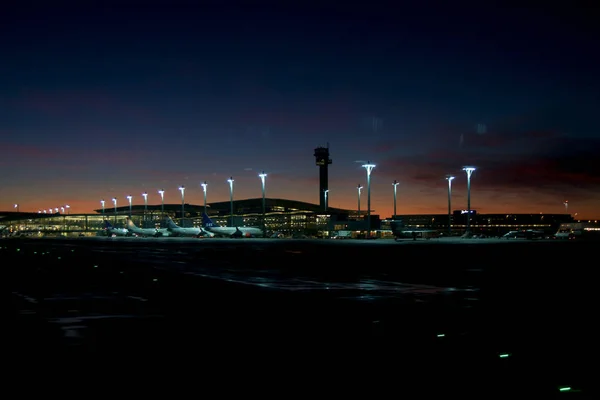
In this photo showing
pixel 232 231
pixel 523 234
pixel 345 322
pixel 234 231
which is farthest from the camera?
pixel 234 231

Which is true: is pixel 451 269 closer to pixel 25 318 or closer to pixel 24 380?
pixel 25 318

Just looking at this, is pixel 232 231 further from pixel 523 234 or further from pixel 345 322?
pixel 345 322

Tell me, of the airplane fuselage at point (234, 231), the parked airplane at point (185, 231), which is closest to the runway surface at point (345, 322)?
the airplane fuselage at point (234, 231)

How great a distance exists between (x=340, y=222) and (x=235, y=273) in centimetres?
13791

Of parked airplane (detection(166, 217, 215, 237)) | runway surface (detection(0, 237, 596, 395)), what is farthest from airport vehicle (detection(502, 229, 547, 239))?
Answer: runway surface (detection(0, 237, 596, 395))

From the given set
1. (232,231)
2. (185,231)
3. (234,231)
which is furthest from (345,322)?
(185,231)

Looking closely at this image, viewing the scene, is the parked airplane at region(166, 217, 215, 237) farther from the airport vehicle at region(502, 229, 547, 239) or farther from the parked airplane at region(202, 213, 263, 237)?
the airport vehicle at region(502, 229, 547, 239)

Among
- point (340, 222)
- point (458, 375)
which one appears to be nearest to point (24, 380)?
point (458, 375)

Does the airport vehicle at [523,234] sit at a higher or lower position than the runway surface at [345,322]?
lower

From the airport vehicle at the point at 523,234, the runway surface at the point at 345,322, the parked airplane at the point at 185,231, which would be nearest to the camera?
the runway surface at the point at 345,322

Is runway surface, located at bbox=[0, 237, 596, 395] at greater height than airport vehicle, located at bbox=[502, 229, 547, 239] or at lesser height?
greater

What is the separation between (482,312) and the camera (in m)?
14.9

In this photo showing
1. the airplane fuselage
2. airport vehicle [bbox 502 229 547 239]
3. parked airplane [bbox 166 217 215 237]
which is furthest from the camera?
parked airplane [bbox 166 217 215 237]

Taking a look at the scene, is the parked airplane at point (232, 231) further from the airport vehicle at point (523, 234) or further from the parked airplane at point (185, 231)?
the airport vehicle at point (523, 234)
